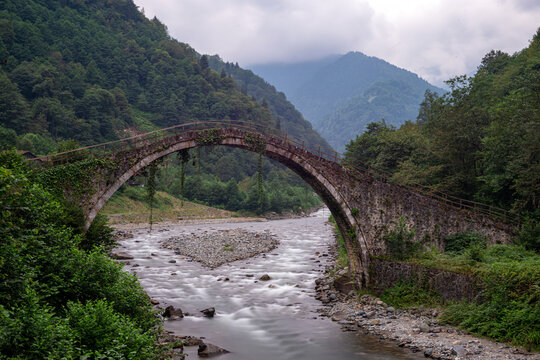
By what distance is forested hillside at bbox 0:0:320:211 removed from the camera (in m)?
81.1

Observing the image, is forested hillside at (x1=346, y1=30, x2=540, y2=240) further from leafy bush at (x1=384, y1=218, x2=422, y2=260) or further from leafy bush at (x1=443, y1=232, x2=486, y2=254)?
leafy bush at (x1=384, y1=218, x2=422, y2=260)

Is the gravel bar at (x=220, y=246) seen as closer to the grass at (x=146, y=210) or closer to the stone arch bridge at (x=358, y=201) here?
the stone arch bridge at (x=358, y=201)

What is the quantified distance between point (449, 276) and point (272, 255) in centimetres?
1993

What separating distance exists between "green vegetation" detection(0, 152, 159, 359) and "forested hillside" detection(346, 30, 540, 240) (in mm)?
20346

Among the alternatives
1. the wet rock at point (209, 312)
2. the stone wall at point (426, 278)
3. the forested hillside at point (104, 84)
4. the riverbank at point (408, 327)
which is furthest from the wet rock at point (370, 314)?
the forested hillside at point (104, 84)

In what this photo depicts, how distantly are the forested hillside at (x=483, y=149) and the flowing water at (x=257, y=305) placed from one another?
11.2 m

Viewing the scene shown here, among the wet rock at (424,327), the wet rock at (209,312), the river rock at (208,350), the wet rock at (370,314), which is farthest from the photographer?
the wet rock at (209,312)

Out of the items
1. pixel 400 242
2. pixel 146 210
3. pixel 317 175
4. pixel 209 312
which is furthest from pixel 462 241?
pixel 146 210

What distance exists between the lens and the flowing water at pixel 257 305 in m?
14.3

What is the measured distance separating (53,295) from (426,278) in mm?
15059

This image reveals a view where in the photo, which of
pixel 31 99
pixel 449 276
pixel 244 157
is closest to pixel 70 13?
pixel 31 99

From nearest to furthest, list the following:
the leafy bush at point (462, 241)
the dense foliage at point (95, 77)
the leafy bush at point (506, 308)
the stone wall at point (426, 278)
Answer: the leafy bush at point (506, 308) → the stone wall at point (426, 278) → the leafy bush at point (462, 241) → the dense foliage at point (95, 77)

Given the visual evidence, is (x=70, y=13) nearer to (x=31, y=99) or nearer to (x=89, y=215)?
(x=31, y=99)

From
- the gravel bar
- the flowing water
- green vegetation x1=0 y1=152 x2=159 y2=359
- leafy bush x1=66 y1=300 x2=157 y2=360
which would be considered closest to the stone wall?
the flowing water
